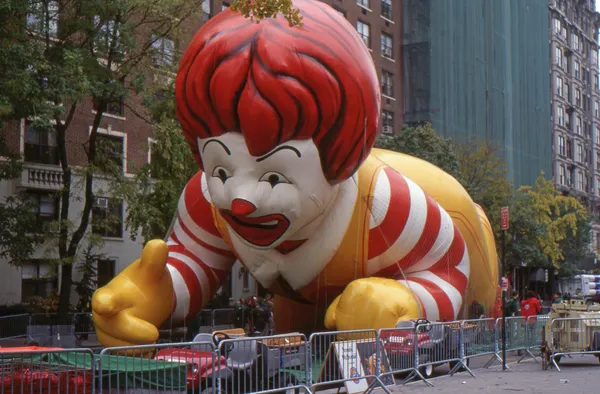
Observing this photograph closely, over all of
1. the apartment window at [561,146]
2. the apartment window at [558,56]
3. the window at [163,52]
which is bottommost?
the window at [163,52]

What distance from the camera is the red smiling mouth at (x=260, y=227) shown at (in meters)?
9.98

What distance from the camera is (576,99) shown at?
67.8 m

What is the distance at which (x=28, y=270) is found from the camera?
25500 millimetres

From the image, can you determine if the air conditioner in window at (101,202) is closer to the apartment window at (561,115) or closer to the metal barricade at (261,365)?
the metal barricade at (261,365)

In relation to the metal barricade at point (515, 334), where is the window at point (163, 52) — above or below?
above

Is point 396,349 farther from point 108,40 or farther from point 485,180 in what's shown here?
point 485,180

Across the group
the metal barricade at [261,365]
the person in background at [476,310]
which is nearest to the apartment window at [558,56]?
the person in background at [476,310]

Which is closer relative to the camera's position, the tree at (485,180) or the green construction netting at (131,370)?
the green construction netting at (131,370)

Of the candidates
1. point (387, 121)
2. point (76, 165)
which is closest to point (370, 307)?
point (76, 165)

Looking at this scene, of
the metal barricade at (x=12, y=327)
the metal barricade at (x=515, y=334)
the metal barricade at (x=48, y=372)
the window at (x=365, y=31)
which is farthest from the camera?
the window at (x=365, y=31)

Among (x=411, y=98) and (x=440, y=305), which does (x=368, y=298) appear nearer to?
(x=440, y=305)

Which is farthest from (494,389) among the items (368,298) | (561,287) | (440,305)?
(561,287)

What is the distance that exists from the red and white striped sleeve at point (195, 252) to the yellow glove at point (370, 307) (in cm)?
242

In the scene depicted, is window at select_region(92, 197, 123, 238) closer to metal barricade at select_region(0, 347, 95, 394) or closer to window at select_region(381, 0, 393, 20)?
metal barricade at select_region(0, 347, 95, 394)
